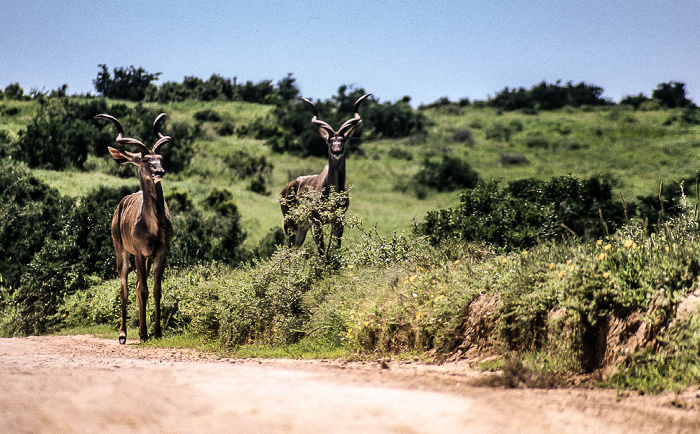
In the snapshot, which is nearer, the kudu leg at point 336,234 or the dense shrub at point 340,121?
the kudu leg at point 336,234

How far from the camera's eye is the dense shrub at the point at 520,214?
12.1 meters

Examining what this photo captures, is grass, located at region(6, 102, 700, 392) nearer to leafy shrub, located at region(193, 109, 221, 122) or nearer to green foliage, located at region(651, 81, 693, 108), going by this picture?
leafy shrub, located at region(193, 109, 221, 122)

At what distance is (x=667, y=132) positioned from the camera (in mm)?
59750

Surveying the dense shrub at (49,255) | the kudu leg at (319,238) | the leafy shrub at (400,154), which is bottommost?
the dense shrub at (49,255)

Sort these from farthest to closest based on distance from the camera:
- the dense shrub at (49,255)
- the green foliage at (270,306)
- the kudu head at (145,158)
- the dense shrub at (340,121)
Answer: the dense shrub at (340,121) → the dense shrub at (49,255) → the kudu head at (145,158) → the green foliage at (270,306)

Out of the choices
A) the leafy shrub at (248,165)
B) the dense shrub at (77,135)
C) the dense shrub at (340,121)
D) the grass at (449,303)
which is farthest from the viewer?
the dense shrub at (340,121)

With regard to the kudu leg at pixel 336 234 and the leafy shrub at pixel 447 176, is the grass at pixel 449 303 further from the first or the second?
the leafy shrub at pixel 447 176

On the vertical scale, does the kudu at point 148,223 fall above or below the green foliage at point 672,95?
below

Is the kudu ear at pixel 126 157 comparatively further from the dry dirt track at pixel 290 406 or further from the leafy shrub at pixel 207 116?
the leafy shrub at pixel 207 116

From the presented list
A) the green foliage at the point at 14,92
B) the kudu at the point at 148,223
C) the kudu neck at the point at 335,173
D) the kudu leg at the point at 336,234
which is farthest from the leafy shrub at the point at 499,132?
the kudu at the point at 148,223

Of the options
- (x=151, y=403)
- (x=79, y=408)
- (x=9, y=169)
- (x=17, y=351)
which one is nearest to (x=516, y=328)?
(x=151, y=403)

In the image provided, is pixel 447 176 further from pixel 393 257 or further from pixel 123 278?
pixel 123 278

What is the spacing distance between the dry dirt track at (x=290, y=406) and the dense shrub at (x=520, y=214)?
6398mm

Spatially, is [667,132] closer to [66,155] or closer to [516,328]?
[66,155]
